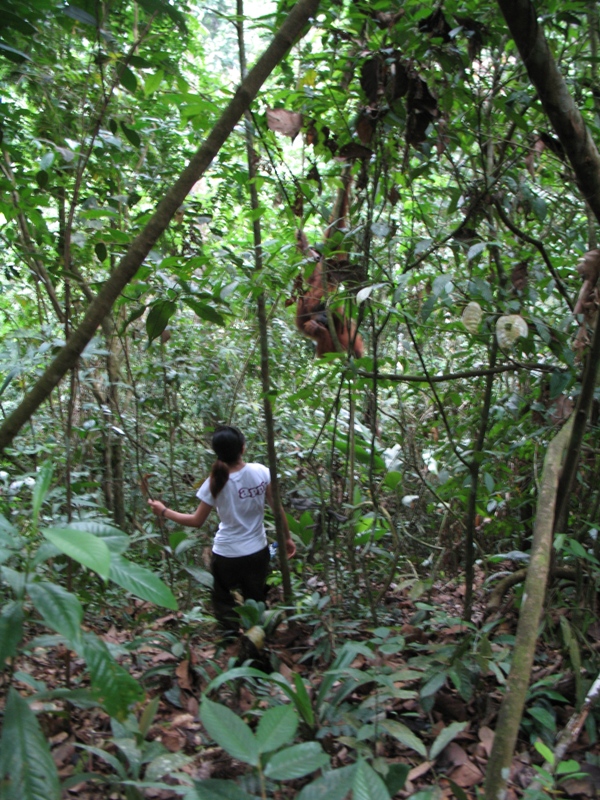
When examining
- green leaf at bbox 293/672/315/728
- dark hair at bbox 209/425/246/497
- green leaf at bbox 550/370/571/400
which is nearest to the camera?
green leaf at bbox 293/672/315/728

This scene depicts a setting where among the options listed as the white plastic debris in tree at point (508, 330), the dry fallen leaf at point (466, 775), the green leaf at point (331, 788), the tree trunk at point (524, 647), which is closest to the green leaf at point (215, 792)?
the green leaf at point (331, 788)

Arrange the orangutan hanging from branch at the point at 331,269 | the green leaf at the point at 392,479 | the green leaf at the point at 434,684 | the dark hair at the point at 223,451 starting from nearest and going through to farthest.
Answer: the green leaf at the point at 434,684, the orangutan hanging from branch at the point at 331,269, the green leaf at the point at 392,479, the dark hair at the point at 223,451

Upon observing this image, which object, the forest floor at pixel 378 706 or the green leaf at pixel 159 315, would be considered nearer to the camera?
the forest floor at pixel 378 706

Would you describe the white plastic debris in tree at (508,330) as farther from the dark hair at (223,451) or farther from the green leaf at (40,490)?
the dark hair at (223,451)

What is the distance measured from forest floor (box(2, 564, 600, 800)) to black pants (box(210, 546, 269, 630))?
535mm

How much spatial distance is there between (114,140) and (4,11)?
2.71ft

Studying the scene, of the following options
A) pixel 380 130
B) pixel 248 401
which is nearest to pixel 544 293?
pixel 380 130

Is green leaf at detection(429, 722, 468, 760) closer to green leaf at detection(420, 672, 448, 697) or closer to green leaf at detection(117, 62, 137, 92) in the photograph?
green leaf at detection(420, 672, 448, 697)

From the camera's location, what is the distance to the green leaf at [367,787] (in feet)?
4.37

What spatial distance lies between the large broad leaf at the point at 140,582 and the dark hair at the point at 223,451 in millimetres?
2217

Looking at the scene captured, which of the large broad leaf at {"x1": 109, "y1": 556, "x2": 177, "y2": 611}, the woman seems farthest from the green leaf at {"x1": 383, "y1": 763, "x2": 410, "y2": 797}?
the woman

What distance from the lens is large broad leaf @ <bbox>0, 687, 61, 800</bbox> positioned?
1225 millimetres

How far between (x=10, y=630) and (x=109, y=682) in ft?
0.76

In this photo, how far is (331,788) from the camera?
53.6 inches
